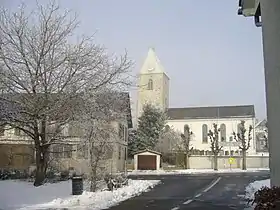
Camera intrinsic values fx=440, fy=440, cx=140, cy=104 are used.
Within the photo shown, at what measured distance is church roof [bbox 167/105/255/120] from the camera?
9019 cm

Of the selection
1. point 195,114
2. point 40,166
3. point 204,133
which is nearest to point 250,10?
point 40,166

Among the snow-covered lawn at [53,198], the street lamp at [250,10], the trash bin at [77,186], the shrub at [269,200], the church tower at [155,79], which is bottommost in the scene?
the snow-covered lawn at [53,198]

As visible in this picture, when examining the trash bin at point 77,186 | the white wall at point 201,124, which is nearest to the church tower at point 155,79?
the white wall at point 201,124

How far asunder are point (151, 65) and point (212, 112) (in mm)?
17177

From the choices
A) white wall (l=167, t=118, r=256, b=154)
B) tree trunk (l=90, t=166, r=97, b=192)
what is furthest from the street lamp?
white wall (l=167, t=118, r=256, b=154)

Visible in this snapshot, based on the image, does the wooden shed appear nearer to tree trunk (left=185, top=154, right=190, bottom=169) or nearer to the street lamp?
tree trunk (left=185, top=154, right=190, bottom=169)

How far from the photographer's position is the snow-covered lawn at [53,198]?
14.8m

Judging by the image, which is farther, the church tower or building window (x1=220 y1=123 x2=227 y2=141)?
the church tower

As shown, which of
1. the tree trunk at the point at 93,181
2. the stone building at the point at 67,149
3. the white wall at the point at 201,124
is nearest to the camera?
the tree trunk at the point at 93,181

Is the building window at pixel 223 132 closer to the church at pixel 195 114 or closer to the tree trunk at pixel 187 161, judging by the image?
the church at pixel 195 114

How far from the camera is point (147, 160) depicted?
5134 cm

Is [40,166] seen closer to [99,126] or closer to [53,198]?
[99,126]

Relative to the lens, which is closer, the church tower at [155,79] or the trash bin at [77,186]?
the trash bin at [77,186]

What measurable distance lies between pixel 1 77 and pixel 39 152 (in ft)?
14.3
